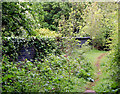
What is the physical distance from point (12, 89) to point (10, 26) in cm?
322

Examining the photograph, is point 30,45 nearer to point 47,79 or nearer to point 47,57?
point 47,57

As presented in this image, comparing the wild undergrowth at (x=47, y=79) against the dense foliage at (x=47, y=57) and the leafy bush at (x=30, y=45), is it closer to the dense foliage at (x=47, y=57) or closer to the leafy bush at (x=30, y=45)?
the dense foliage at (x=47, y=57)

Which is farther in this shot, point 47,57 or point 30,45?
point 30,45

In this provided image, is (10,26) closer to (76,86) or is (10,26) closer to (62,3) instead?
(76,86)

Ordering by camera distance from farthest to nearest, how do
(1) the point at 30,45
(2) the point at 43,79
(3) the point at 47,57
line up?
(1) the point at 30,45
(3) the point at 47,57
(2) the point at 43,79

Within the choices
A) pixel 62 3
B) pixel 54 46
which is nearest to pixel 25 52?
pixel 54 46

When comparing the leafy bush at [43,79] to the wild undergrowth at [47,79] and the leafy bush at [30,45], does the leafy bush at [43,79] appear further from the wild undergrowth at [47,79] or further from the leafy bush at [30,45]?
the leafy bush at [30,45]

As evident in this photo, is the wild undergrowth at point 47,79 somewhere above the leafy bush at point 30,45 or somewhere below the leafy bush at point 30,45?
below

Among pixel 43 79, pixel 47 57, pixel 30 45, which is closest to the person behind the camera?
pixel 43 79

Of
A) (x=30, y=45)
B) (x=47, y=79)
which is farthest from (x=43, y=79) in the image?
(x=30, y=45)

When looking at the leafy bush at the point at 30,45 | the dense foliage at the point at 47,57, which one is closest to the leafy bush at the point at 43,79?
the dense foliage at the point at 47,57

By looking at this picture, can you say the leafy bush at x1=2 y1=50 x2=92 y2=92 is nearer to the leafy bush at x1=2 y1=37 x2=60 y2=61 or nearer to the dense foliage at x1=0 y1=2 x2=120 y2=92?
the dense foliage at x1=0 y1=2 x2=120 y2=92

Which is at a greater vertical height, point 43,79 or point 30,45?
point 30,45

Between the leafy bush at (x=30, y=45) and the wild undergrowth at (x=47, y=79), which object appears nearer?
the wild undergrowth at (x=47, y=79)
